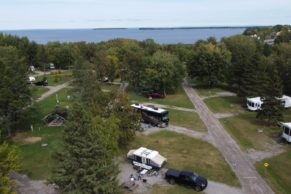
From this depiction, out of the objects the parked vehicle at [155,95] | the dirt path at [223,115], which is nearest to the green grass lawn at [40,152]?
the parked vehicle at [155,95]

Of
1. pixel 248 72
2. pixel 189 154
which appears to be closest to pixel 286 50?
Answer: pixel 248 72

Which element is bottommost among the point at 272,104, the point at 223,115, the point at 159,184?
the point at 159,184

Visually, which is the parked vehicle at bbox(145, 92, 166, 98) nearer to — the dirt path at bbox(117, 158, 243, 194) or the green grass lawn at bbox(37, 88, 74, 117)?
the green grass lawn at bbox(37, 88, 74, 117)

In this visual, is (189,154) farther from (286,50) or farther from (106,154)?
(286,50)

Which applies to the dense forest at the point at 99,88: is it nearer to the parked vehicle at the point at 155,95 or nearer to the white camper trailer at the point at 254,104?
the white camper trailer at the point at 254,104

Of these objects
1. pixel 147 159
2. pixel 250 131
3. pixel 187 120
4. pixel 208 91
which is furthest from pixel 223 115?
pixel 147 159

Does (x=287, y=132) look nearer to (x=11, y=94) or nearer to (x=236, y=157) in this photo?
(x=236, y=157)

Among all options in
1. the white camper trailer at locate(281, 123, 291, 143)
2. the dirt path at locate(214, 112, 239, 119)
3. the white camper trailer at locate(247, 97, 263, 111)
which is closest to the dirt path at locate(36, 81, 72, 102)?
the dirt path at locate(214, 112, 239, 119)
